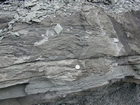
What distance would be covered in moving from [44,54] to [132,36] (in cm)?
129

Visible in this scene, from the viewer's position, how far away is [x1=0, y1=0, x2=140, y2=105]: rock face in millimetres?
1912

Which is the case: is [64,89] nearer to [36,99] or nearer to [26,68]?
[36,99]

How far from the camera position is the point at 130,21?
239 cm

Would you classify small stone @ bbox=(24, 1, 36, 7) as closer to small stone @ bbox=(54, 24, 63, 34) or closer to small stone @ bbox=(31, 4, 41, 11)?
small stone @ bbox=(31, 4, 41, 11)

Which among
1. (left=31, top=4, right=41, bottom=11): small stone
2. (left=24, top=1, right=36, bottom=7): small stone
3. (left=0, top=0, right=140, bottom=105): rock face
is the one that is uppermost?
(left=24, top=1, right=36, bottom=7): small stone

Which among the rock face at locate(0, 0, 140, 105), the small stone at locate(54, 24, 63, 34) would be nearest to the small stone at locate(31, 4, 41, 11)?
the rock face at locate(0, 0, 140, 105)

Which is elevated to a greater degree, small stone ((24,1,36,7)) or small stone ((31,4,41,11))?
small stone ((24,1,36,7))

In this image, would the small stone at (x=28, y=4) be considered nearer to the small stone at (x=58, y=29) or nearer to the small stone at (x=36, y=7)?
the small stone at (x=36, y=7)

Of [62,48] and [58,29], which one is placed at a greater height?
[58,29]

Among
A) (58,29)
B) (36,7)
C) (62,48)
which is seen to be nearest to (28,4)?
(36,7)

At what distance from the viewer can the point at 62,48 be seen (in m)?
2.02

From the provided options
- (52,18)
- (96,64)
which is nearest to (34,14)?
(52,18)

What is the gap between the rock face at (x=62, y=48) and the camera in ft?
6.27

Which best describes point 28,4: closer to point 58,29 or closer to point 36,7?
point 36,7
